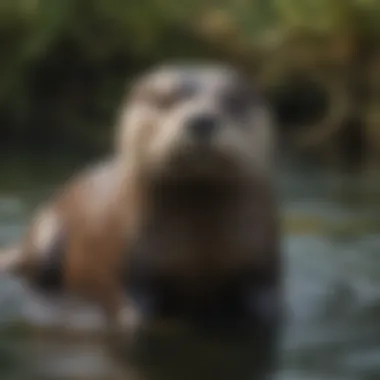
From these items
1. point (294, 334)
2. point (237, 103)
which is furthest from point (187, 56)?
point (294, 334)

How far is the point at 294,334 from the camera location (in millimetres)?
3617

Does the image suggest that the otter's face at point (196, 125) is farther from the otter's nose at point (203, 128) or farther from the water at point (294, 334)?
the water at point (294, 334)

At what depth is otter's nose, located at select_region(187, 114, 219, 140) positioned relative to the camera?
→ 3.46m

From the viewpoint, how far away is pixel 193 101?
3.64 m

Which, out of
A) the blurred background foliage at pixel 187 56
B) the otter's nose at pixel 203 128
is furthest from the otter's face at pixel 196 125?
the blurred background foliage at pixel 187 56

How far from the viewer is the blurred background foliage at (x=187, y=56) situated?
8445 mm

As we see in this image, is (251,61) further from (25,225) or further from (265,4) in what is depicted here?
(25,225)

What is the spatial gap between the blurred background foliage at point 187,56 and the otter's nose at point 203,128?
169 inches

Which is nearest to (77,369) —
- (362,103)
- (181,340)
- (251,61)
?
(181,340)

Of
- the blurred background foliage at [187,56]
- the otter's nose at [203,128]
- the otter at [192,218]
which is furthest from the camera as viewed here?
the blurred background foliage at [187,56]

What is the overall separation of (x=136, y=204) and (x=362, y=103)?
194 inches

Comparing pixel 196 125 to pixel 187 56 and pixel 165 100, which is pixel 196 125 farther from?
pixel 187 56

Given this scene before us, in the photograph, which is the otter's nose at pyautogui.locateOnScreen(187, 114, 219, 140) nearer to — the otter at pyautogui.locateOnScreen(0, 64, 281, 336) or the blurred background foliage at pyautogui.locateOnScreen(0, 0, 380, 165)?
the otter at pyautogui.locateOnScreen(0, 64, 281, 336)

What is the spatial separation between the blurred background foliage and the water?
2780mm
